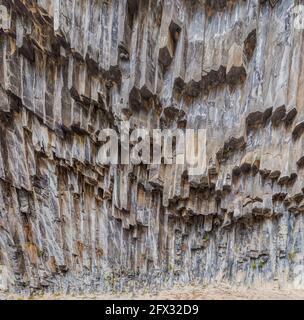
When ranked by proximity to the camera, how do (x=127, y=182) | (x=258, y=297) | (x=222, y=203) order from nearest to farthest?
1. (x=258, y=297)
2. (x=222, y=203)
3. (x=127, y=182)

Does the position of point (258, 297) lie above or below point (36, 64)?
below

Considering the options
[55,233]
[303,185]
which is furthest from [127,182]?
[303,185]

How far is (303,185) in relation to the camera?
7348mm

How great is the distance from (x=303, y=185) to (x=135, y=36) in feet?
18.9

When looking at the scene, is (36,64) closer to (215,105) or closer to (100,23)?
(100,23)

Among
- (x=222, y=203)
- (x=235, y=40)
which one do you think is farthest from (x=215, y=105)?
(x=222, y=203)

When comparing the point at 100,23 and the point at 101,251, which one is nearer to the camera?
the point at 100,23

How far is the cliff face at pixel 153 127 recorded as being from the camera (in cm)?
738

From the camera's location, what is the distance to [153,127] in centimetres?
855

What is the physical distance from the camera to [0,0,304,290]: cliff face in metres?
7.38

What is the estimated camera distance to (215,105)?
8.00 meters

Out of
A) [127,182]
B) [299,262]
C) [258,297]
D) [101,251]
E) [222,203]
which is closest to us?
[258,297]

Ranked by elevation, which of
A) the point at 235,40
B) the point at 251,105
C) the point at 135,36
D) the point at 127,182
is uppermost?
the point at 135,36

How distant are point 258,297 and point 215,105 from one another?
494 centimetres
